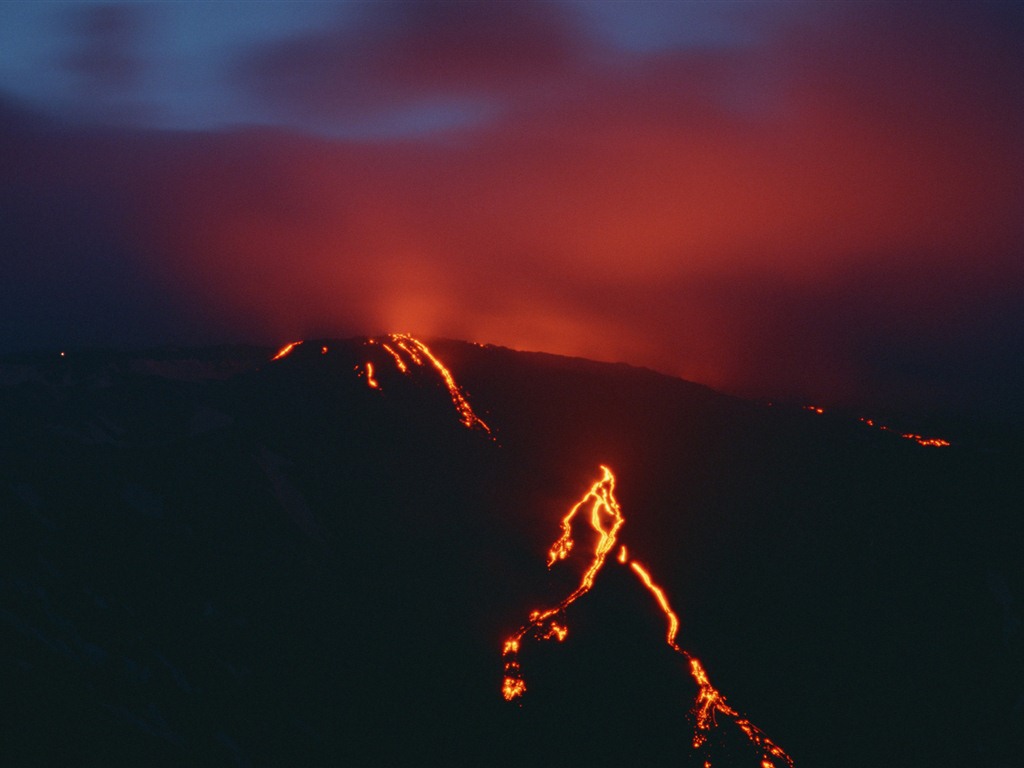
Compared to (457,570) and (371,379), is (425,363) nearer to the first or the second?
(371,379)

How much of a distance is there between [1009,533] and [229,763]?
40.5m

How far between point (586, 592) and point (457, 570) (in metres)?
5.76

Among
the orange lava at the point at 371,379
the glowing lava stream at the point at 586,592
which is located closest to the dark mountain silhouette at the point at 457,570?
the orange lava at the point at 371,379

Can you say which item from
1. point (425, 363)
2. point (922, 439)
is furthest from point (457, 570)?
point (922, 439)

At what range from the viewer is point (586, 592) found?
153 feet

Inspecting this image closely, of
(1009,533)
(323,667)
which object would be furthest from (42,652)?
(1009,533)

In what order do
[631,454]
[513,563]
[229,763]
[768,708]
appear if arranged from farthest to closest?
[631,454] < [513,563] < [768,708] < [229,763]

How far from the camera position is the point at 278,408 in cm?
5500

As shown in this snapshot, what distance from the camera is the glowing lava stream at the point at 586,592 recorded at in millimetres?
40312

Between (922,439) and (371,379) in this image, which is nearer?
(371,379)

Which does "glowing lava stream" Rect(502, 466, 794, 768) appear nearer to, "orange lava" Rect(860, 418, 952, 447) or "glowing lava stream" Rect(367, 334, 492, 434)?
"glowing lava stream" Rect(367, 334, 492, 434)

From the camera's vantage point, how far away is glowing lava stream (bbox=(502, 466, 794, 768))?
132 feet

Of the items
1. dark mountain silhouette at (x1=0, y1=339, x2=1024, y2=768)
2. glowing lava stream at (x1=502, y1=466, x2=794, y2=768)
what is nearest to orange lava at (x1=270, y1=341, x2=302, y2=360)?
dark mountain silhouette at (x1=0, y1=339, x2=1024, y2=768)

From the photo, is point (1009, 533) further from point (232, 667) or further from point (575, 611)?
point (232, 667)
